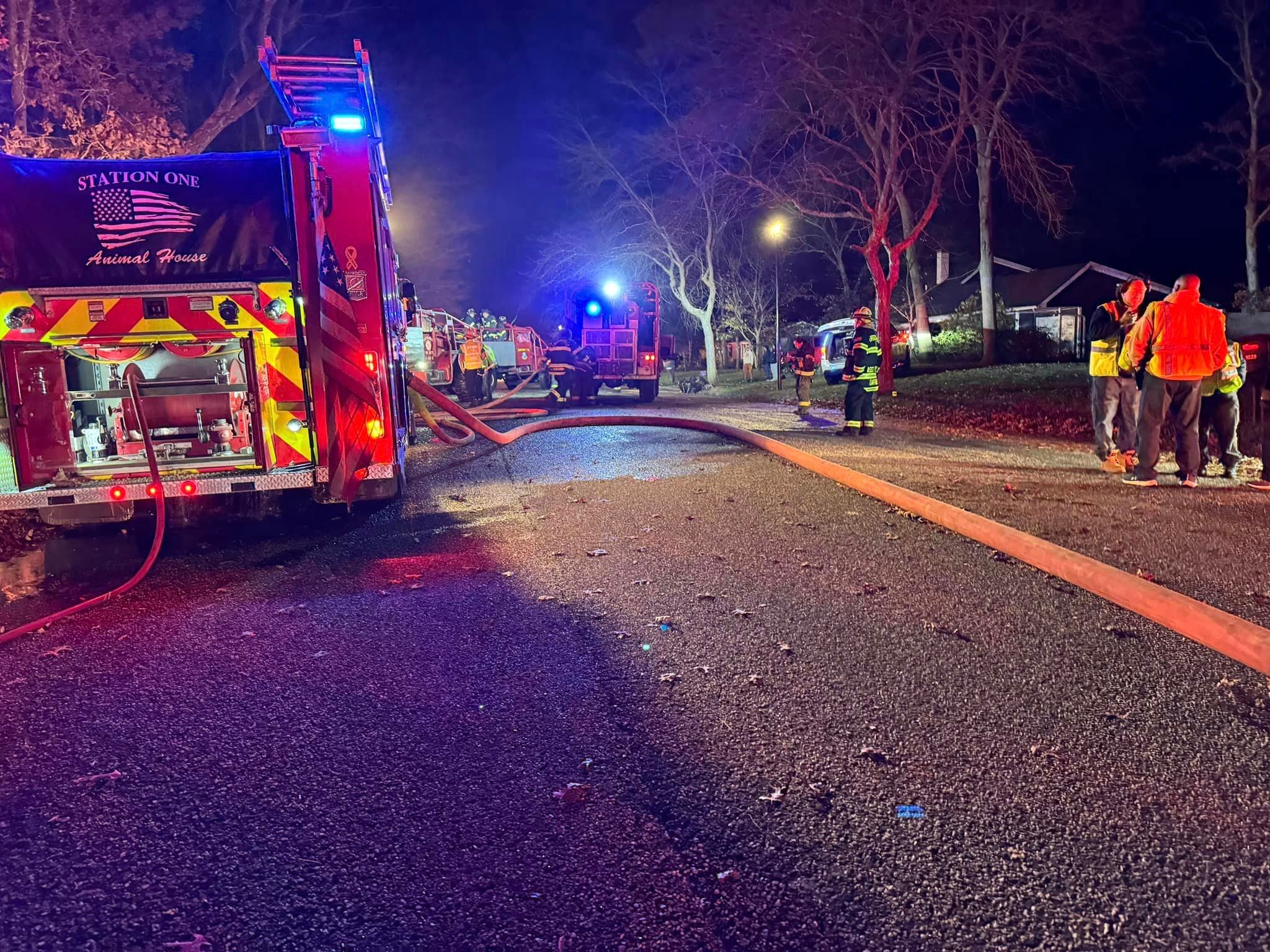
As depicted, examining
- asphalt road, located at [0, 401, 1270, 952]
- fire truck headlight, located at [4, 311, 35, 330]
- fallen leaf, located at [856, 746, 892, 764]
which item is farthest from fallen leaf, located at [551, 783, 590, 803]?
fire truck headlight, located at [4, 311, 35, 330]

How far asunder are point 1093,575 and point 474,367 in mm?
21763

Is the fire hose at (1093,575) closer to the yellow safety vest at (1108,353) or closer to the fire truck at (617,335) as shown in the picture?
the yellow safety vest at (1108,353)

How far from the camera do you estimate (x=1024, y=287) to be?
4169 centimetres

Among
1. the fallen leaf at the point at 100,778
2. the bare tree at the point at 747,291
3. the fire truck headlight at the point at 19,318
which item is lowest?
the fallen leaf at the point at 100,778

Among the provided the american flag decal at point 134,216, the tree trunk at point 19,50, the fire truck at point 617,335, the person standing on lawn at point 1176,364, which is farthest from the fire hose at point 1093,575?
the fire truck at point 617,335

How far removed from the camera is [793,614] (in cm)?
441

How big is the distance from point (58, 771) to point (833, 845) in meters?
2.67

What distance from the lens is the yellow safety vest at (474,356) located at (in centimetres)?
2448

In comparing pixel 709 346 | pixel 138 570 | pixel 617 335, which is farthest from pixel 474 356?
pixel 138 570

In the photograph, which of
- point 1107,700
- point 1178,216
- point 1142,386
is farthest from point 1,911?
point 1178,216

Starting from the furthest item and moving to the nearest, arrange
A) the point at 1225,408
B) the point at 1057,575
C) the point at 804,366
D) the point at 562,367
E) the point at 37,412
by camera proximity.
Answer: the point at 562,367
the point at 804,366
the point at 1225,408
the point at 37,412
the point at 1057,575

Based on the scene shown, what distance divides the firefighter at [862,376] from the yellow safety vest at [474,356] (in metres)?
14.2

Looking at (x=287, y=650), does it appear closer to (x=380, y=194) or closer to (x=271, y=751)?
(x=271, y=751)

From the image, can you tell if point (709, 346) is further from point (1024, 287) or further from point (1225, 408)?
point (1225, 408)
